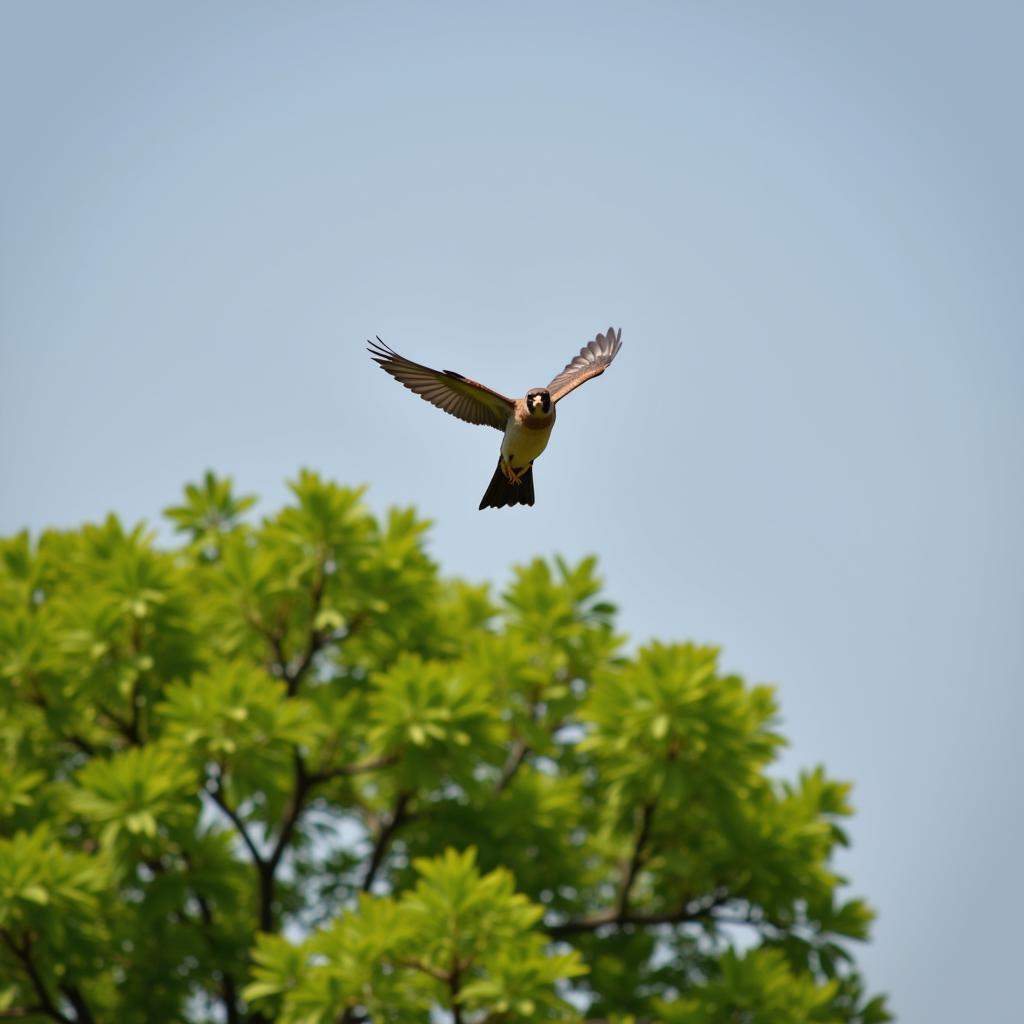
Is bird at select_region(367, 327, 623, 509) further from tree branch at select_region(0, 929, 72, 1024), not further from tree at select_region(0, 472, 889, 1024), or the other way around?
tree branch at select_region(0, 929, 72, 1024)

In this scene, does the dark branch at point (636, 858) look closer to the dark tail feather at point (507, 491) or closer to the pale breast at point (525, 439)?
the dark tail feather at point (507, 491)

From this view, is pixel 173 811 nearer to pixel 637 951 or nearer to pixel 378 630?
pixel 378 630

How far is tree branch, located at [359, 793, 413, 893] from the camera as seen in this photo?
12.9 meters

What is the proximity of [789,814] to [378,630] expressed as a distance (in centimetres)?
416

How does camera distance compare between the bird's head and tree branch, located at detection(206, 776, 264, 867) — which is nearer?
the bird's head

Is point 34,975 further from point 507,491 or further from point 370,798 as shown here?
point 507,491

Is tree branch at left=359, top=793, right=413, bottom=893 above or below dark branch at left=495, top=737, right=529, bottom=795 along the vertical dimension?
below

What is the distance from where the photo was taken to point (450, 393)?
15.9ft

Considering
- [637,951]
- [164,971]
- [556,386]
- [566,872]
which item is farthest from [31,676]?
[556,386]

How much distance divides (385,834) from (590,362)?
8.43 metres

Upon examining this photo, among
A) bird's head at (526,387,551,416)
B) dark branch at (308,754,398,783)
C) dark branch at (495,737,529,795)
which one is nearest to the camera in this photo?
bird's head at (526,387,551,416)

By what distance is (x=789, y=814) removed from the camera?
12484mm

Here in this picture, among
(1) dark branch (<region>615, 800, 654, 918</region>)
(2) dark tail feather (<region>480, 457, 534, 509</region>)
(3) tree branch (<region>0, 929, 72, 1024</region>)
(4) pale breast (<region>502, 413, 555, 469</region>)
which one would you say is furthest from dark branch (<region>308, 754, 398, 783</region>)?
(4) pale breast (<region>502, 413, 555, 469</region>)

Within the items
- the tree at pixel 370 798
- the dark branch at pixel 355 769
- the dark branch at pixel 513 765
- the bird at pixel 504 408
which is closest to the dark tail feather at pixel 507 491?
the bird at pixel 504 408
